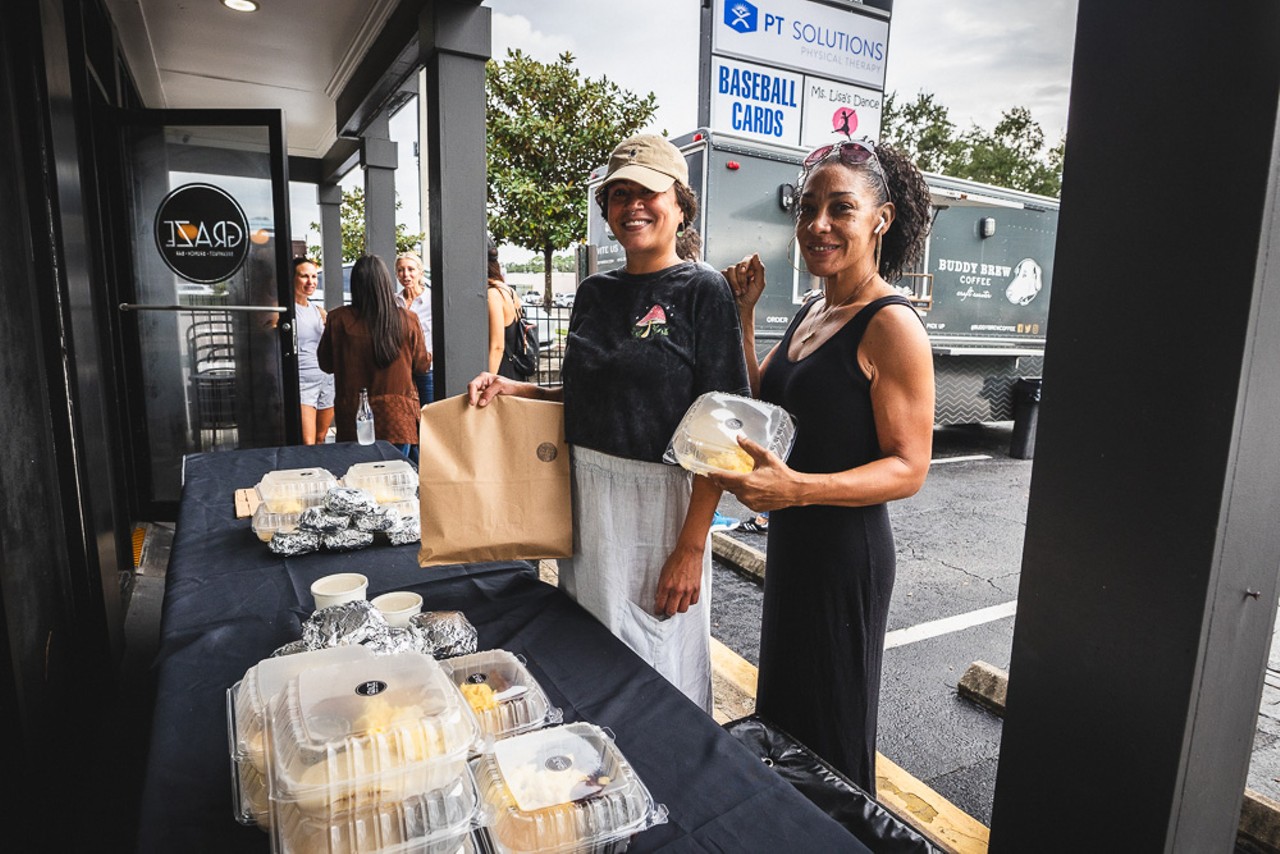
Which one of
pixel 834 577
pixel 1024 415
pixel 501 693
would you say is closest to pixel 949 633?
pixel 834 577

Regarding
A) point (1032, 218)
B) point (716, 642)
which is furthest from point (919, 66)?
point (716, 642)

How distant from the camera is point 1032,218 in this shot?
841 cm

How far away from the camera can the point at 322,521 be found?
211 cm

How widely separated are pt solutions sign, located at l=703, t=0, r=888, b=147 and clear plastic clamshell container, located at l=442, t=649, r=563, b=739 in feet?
19.8

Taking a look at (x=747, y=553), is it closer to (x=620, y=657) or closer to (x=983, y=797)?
(x=983, y=797)

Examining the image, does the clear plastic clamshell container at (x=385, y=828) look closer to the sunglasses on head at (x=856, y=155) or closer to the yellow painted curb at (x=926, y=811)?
the yellow painted curb at (x=926, y=811)

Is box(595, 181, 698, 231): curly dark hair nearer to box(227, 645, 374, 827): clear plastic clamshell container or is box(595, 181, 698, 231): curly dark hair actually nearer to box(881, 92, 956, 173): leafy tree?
box(227, 645, 374, 827): clear plastic clamshell container

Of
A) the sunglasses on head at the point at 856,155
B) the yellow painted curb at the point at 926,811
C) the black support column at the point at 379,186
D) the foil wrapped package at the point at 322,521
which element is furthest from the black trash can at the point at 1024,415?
the foil wrapped package at the point at 322,521

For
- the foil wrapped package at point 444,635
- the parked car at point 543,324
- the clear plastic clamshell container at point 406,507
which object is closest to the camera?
the foil wrapped package at point 444,635

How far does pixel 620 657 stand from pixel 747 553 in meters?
2.95

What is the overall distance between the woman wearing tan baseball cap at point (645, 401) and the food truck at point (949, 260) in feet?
15.9

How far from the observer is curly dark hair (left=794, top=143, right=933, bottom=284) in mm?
1732

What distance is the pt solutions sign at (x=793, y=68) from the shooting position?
635cm

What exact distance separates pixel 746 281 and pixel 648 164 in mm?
377
